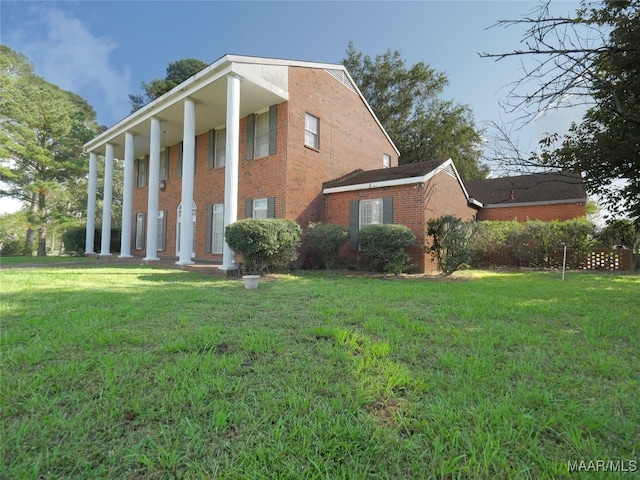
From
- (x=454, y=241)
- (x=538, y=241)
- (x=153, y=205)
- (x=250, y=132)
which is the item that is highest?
(x=250, y=132)

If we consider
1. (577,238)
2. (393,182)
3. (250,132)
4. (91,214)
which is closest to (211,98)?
(250,132)

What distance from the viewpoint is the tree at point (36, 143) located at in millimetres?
19250

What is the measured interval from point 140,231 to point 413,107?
2255 cm

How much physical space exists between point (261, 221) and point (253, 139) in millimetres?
5339

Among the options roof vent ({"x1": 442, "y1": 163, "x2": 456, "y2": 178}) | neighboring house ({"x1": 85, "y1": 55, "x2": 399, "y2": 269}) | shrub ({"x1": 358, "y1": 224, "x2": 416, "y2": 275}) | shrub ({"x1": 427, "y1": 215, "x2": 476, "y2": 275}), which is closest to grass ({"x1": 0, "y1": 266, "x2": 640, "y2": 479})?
shrub ({"x1": 358, "y1": 224, "x2": 416, "y2": 275})

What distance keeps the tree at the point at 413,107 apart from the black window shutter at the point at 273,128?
52.4 feet

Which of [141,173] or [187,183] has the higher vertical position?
[141,173]

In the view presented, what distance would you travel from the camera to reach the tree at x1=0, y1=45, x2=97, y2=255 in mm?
19250

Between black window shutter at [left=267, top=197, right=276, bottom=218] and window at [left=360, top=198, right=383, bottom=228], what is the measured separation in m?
3.25

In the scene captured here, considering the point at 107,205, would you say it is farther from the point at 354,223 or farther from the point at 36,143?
the point at 354,223

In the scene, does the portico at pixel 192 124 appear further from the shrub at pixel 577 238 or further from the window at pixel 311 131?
the shrub at pixel 577 238

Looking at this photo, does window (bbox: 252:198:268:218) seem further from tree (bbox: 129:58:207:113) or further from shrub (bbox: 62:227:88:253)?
tree (bbox: 129:58:207:113)

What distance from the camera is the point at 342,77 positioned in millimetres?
13859

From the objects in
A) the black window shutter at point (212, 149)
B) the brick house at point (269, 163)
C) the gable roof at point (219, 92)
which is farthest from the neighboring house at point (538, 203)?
the black window shutter at point (212, 149)
